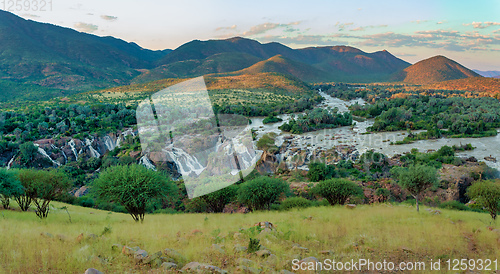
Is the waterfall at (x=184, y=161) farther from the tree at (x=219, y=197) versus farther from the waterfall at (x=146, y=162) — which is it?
the tree at (x=219, y=197)

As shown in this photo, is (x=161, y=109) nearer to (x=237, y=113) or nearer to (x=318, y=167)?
(x=237, y=113)

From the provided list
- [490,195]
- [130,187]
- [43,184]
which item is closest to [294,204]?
[490,195]

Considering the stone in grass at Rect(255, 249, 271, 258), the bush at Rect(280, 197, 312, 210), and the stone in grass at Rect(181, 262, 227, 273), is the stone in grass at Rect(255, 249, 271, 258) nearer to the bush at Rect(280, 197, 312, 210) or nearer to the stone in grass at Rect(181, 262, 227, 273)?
the stone in grass at Rect(181, 262, 227, 273)

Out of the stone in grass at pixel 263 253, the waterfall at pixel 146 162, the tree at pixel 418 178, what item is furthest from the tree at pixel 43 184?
the waterfall at pixel 146 162

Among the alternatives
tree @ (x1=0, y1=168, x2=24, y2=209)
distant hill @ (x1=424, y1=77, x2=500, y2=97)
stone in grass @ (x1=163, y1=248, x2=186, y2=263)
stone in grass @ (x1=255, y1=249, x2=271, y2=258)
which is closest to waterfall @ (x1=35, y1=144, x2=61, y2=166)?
tree @ (x1=0, y1=168, x2=24, y2=209)

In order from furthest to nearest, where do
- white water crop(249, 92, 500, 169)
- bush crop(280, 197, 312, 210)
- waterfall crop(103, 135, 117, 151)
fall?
1. waterfall crop(103, 135, 117, 151)
2. white water crop(249, 92, 500, 169)
3. bush crop(280, 197, 312, 210)

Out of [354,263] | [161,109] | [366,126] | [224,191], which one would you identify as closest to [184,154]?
[161,109]

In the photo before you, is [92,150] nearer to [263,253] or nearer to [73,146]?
[73,146]

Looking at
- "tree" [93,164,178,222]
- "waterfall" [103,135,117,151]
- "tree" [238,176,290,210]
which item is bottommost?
"waterfall" [103,135,117,151]
